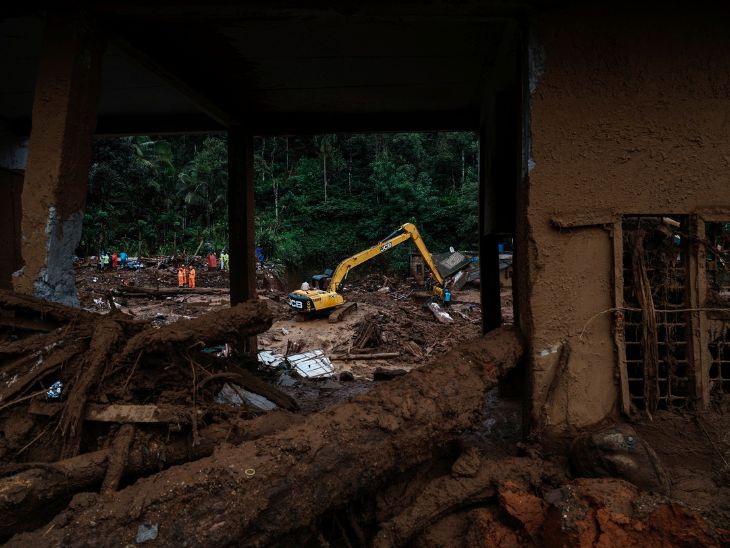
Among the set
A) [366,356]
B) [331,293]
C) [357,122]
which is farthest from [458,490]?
[331,293]

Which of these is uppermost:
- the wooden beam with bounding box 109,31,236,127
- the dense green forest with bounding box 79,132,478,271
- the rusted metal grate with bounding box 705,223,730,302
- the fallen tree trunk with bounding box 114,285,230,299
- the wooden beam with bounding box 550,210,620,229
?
the dense green forest with bounding box 79,132,478,271

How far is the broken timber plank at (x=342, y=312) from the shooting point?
13906 millimetres

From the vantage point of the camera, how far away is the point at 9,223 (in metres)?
6.30

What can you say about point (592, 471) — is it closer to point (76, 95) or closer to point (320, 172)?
point (76, 95)

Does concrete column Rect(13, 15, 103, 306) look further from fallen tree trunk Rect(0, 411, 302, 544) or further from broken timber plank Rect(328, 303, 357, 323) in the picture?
broken timber plank Rect(328, 303, 357, 323)

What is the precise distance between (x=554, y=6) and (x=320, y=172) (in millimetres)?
29055

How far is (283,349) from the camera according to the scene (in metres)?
11.8

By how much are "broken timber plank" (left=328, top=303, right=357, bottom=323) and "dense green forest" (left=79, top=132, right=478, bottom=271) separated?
31.3 ft

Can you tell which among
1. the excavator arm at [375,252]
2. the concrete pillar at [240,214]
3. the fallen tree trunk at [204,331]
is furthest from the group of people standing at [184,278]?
the fallen tree trunk at [204,331]

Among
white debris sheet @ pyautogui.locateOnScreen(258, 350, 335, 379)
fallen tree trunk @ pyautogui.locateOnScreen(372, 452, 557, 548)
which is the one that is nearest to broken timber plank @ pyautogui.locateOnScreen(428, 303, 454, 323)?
white debris sheet @ pyautogui.locateOnScreen(258, 350, 335, 379)

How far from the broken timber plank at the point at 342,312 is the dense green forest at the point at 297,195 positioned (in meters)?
9.54

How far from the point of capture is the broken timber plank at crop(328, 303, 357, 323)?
13906 millimetres

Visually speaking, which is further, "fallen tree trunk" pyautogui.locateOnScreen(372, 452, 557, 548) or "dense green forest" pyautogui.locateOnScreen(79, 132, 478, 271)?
"dense green forest" pyautogui.locateOnScreen(79, 132, 478, 271)

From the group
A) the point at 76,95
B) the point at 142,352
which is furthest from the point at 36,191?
the point at 142,352
